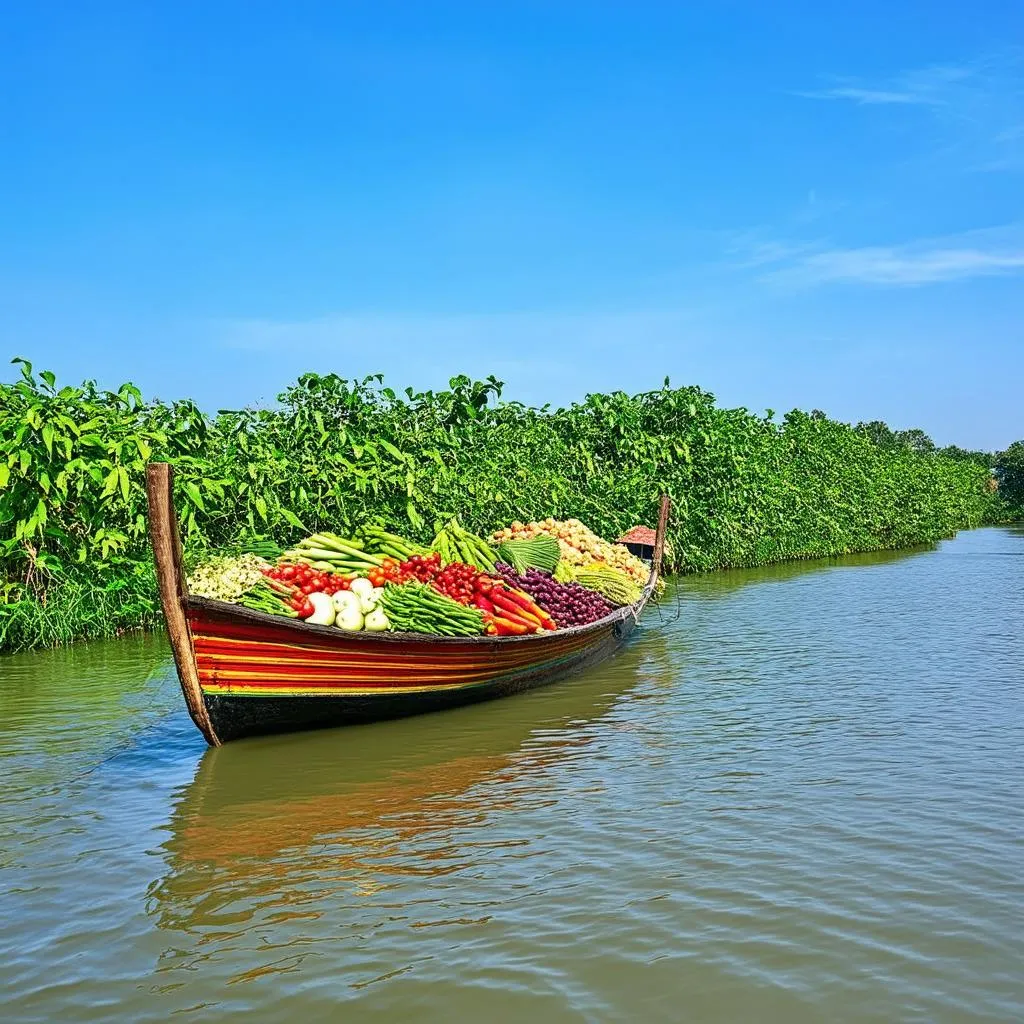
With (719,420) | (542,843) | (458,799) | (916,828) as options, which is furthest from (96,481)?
(719,420)

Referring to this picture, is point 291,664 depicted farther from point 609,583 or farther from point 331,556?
point 609,583

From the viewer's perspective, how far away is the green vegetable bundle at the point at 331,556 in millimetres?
10391

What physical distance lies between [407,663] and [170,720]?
97.9 inches

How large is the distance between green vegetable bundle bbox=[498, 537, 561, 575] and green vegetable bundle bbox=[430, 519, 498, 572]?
1.34 feet

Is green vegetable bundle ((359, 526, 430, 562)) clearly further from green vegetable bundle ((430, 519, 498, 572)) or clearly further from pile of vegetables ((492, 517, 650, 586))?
pile of vegetables ((492, 517, 650, 586))

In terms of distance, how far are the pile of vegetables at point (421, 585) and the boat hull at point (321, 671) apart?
0.27 metres

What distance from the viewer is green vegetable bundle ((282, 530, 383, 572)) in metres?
10.4

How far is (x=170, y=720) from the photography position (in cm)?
1005

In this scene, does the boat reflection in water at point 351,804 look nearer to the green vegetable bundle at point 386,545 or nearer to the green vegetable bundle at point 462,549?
the green vegetable bundle at point 386,545

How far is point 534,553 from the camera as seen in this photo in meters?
13.8

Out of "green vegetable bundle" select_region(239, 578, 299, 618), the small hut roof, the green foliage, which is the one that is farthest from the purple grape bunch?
the green foliage

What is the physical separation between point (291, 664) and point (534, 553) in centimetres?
551

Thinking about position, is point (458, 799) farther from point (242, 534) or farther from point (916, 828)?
point (242, 534)

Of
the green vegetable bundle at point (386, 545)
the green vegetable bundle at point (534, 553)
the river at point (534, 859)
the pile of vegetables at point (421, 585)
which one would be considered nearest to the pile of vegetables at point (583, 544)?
the pile of vegetables at point (421, 585)
